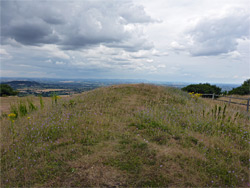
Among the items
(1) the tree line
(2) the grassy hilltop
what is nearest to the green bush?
(1) the tree line

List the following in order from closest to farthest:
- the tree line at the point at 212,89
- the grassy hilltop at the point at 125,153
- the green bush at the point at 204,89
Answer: the grassy hilltop at the point at 125,153 → the tree line at the point at 212,89 → the green bush at the point at 204,89

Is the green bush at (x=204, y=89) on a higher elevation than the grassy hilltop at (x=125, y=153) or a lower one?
higher

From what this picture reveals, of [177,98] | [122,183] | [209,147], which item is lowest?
[122,183]

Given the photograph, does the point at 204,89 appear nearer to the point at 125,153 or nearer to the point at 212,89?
the point at 212,89

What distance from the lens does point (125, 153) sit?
4.02 m

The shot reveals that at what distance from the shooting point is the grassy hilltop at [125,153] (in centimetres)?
A: 325

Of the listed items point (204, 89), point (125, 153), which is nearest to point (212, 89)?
point (204, 89)

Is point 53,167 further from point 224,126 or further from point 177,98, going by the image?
point 177,98

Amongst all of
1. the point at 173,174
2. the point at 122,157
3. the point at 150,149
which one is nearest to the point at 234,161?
the point at 173,174

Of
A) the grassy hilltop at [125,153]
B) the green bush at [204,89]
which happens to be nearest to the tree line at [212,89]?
the green bush at [204,89]

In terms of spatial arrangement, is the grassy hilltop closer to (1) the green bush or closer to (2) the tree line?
(1) the green bush

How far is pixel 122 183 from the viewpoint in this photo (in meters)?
3.11

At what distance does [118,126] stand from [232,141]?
137 inches

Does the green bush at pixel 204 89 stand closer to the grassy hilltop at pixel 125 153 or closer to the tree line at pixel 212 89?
the tree line at pixel 212 89
